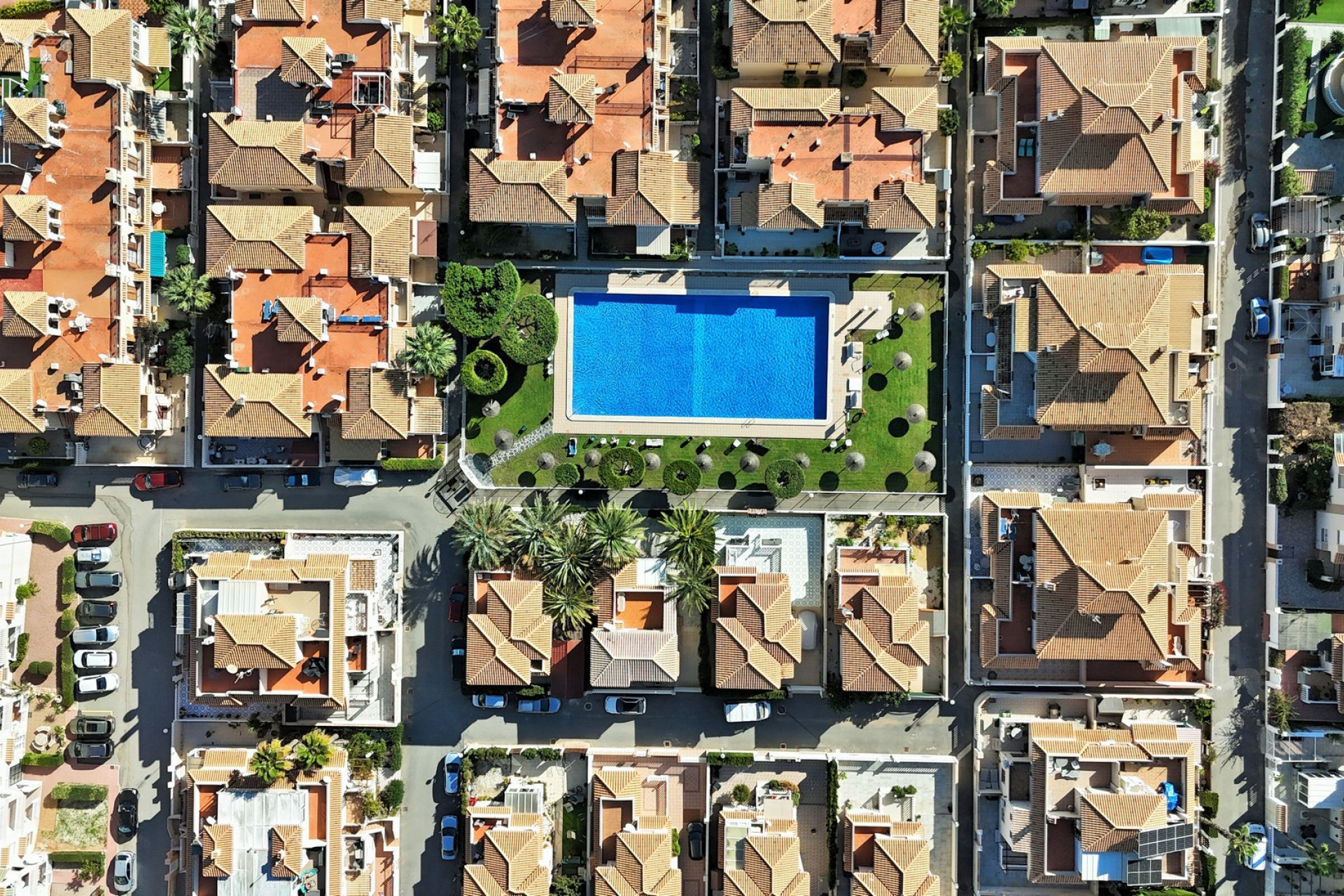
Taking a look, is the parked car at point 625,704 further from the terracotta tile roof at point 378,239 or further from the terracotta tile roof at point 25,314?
the terracotta tile roof at point 25,314

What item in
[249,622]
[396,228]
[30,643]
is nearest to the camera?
[249,622]

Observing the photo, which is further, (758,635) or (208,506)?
(208,506)

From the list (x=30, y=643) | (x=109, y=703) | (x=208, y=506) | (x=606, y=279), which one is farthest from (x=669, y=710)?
(x=30, y=643)

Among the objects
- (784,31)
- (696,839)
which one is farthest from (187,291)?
(696,839)

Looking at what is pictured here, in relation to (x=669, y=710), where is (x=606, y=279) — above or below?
above

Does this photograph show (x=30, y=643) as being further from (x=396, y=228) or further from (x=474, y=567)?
(x=396, y=228)

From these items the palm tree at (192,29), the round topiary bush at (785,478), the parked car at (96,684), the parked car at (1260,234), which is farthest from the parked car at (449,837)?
the parked car at (1260,234)

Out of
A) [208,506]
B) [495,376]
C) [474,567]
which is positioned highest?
[495,376]
